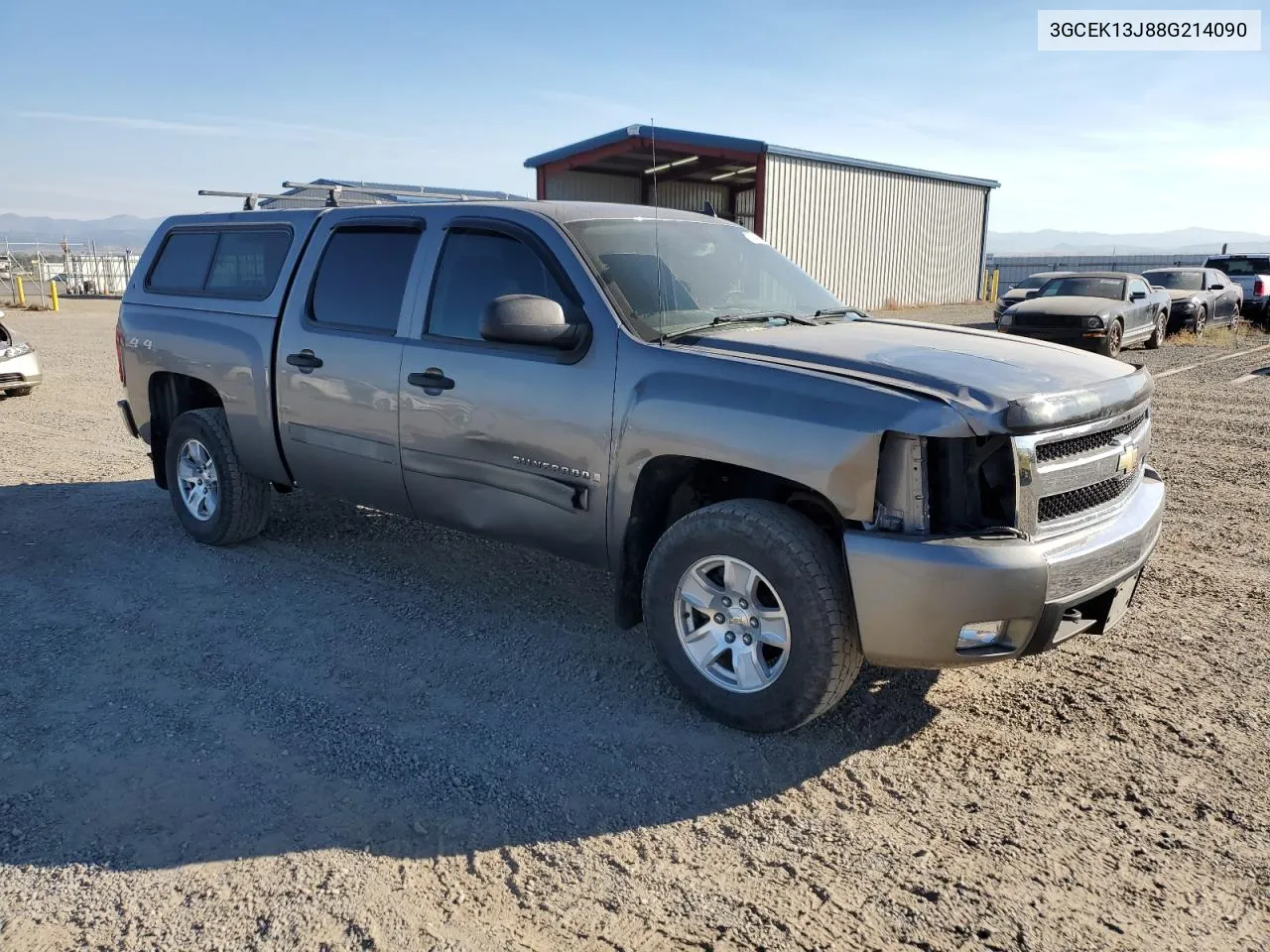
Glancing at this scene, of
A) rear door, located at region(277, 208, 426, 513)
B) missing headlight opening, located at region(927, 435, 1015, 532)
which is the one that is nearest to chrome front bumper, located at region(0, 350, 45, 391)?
rear door, located at region(277, 208, 426, 513)

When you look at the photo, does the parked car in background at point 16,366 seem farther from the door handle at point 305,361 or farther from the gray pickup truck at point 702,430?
the door handle at point 305,361

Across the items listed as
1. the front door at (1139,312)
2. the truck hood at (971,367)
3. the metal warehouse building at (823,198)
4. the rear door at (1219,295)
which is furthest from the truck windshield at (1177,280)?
the truck hood at (971,367)

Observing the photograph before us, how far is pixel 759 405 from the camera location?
349cm

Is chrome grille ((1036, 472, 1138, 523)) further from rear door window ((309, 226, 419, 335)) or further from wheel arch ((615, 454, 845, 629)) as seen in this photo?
rear door window ((309, 226, 419, 335))

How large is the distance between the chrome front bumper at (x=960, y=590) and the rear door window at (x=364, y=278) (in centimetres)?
265

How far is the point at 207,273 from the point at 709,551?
→ 3.97 m

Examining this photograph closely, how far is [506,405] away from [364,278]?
4.30 feet

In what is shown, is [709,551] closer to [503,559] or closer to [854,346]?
[854,346]

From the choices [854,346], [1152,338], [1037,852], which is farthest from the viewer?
[1152,338]

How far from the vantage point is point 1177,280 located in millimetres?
20641

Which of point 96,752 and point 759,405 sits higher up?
point 759,405

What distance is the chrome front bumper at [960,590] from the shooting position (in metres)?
3.17

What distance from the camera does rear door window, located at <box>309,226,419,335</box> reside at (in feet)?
15.8

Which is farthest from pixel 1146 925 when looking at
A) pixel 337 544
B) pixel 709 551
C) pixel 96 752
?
pixel 337 544
